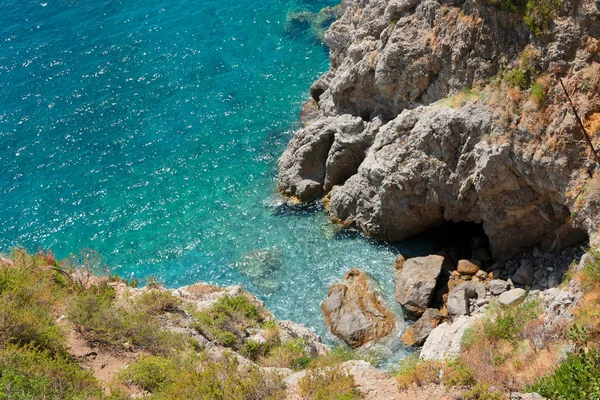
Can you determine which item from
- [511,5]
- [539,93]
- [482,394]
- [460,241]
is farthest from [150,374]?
[511,5]

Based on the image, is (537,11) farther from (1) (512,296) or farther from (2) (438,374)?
(2) (438,374)

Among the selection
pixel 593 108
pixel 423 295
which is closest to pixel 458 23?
pixel 593 108

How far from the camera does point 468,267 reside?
25.3 m

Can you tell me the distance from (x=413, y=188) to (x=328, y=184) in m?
6.32

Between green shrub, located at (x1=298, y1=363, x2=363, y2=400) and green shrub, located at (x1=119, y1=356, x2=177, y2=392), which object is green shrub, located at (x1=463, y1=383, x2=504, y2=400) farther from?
green shrub, located at (x1=119, y1=356, x2=177, y2=392)

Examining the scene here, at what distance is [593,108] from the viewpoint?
66.7 ft

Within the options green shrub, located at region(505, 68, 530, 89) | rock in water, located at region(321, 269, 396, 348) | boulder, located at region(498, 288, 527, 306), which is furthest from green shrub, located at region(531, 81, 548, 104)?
rock in water, located at region(321, 269, 396, 348)

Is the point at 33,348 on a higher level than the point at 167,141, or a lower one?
higher

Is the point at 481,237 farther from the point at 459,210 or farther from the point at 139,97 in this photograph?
the point at 139,97

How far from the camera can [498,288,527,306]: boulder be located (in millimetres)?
21900

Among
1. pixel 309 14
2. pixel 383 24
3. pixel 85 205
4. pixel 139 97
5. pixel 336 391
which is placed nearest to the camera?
pixel 336 391

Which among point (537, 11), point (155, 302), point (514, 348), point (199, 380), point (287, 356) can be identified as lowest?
point (287, 356)

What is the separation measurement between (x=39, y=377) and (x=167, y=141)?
2425cm

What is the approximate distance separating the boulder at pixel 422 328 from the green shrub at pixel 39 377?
1304 cm
